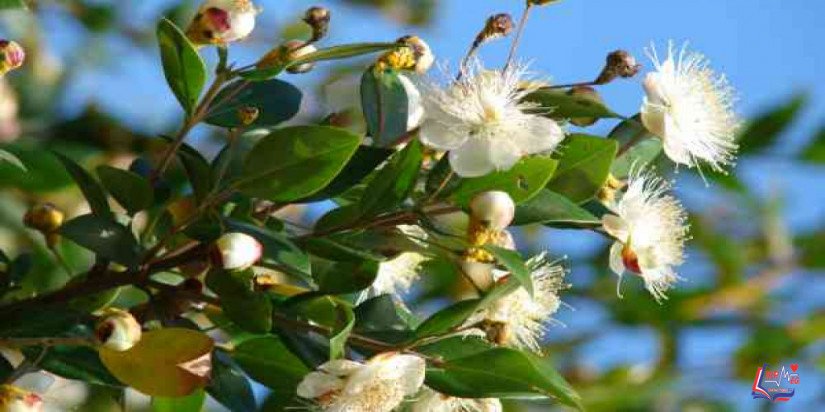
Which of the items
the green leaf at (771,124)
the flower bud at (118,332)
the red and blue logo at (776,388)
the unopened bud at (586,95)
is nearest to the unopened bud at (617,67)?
the unopened bud at (586,95)

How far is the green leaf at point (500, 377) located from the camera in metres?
0.98

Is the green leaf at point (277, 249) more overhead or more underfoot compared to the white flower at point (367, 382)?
more overhead

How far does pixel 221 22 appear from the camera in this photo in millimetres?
1012

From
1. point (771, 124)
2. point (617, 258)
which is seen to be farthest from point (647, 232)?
point (771, 124)

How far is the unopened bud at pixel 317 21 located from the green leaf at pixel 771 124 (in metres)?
1.61

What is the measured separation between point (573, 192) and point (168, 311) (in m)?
0.27

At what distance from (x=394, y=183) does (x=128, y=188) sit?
0.65ft

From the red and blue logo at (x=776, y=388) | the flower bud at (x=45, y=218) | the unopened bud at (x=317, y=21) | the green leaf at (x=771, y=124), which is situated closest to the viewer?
the unopened bud at (x=317, y=21)

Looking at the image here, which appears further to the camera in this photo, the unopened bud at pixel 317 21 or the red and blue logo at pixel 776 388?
the red and blue logo at pixel 776 388

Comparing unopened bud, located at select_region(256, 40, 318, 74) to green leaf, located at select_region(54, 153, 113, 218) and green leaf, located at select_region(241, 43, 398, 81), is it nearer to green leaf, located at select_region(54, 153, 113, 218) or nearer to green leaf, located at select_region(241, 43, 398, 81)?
green leaf, located at select_region(241, 43, 398, 81)

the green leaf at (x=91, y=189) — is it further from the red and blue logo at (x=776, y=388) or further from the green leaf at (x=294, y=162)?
the red and blue logo at (x=776, y=388)

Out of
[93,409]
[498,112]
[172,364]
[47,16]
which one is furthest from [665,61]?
[47,16]

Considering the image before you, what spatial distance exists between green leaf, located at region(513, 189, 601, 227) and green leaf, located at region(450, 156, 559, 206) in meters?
0.01

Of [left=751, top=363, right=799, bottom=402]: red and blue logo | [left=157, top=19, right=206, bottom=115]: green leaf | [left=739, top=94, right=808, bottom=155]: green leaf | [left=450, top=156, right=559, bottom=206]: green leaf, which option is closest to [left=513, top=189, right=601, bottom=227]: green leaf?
[left=450, top=156, right=559, bottom=206]: green leaf
